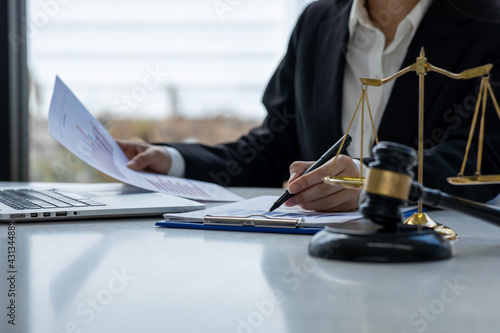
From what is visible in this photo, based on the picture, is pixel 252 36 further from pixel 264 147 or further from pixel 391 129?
pixel 391 129

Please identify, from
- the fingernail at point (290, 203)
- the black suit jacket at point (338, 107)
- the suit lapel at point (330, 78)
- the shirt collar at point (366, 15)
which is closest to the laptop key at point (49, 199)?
the fingernail at point (290, 203)

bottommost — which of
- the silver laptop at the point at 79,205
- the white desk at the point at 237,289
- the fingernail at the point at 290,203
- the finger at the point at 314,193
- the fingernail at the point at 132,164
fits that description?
the white desk at the point at 237,289

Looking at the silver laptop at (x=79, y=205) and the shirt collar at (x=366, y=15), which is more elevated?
the shirt collar at (x=366, y=15)

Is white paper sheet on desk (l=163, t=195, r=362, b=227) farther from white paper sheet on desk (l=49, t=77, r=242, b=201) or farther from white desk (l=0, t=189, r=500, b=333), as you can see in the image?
white paper sheet on desk (l=49, t=77, r=242, b=201)

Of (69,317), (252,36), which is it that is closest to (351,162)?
(69,317)

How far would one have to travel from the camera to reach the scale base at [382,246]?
0.53 metres

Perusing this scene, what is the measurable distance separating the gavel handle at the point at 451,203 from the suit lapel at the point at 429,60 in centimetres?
95

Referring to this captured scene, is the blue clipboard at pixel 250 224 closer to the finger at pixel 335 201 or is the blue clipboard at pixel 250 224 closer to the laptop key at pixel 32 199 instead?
the finger at pixel 335 201

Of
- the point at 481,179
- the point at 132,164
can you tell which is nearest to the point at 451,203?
the point at 481,179

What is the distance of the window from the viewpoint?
3.25 meters

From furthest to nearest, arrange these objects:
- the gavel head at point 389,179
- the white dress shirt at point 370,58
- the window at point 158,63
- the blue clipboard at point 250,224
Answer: the window at point 158,63
the white dress shirt at point 370,58
the blue clipboard at point 250,224
the gavel head at point 389,179

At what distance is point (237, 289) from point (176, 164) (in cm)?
102

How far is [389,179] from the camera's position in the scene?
51 centimetres

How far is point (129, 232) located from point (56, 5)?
2.96 meters
